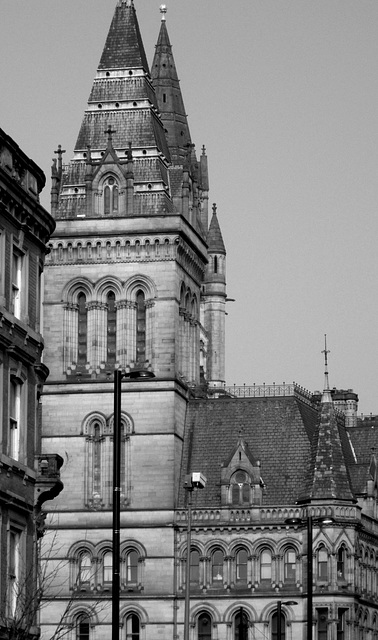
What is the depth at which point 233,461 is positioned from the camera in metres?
92.2

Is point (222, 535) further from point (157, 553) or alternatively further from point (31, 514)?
point (31, 514)

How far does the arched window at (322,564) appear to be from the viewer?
3524 inches

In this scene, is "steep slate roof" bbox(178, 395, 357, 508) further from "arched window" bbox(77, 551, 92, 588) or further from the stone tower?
"arched window" bbox(77, 551, 92, 588)

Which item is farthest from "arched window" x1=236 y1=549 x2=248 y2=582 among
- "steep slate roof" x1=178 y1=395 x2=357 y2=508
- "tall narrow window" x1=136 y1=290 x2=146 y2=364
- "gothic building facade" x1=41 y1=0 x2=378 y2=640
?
"tall narrow window" x1=136 y1=290 x2=146 y2=364

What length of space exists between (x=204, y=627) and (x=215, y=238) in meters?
64.3

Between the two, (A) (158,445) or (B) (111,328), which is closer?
(A) (158,445)

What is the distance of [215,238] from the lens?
151750mm

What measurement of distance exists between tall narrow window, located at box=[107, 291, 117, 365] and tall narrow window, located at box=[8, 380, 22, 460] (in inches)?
1810

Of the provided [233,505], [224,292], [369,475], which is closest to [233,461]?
[233,505]

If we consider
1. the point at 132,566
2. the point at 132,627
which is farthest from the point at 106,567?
the point at 132,627

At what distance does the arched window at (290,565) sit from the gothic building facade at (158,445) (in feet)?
0.30

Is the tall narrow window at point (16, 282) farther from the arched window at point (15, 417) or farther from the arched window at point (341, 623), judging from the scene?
the arched window at point (341, 623)

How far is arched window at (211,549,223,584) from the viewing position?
9106cm

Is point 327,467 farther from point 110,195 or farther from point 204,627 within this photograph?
point 110,195
